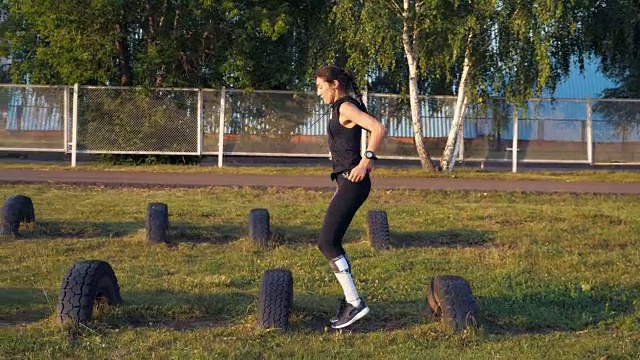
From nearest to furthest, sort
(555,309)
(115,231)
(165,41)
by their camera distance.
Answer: (555,309), (115,231), (165,41)

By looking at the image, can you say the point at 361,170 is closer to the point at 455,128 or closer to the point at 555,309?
the point at 555,309

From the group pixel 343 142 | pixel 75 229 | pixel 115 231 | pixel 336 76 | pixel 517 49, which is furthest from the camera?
pixel 517 49

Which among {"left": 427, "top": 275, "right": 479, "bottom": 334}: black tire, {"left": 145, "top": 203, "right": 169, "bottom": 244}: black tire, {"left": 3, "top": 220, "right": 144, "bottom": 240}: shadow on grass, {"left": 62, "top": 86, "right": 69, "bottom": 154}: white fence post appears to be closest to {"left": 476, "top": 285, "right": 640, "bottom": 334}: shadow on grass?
{"left": 427, "top": 275, "right": 479, "bottom": 334}: black tire

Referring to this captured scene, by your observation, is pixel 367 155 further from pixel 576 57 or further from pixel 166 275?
pixel 576 57

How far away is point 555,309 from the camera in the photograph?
23.0ft

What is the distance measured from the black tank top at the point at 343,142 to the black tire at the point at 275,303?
2.86 ft

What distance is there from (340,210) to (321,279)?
2004 mm

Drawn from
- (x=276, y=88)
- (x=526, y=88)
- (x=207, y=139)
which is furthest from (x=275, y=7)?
(x=526, y=88)

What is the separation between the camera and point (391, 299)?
7.35m

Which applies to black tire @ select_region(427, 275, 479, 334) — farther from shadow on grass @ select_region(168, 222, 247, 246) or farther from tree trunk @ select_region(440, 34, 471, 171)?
tree trunk @ select_region(440, 34, 471, 171)

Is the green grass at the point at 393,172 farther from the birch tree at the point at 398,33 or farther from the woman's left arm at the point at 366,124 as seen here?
the woman's left arm at the point at 366,124

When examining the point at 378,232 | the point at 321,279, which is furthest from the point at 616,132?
the point at 321,279

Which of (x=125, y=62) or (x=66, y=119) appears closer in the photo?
(x=66, y=119)

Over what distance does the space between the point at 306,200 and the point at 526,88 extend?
7.01 m
